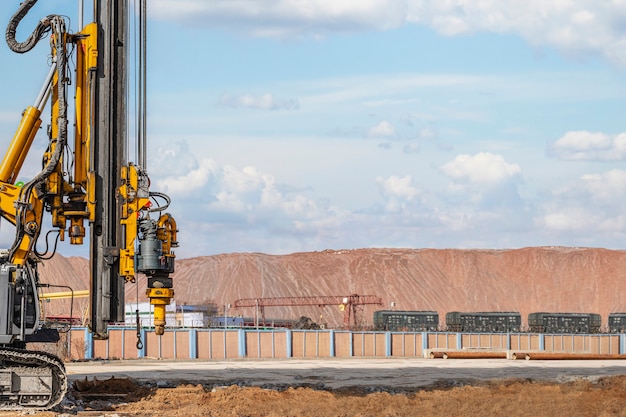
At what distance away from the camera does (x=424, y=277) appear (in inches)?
6156

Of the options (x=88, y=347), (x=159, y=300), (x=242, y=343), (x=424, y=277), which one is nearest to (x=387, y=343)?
(x=242, y=343)

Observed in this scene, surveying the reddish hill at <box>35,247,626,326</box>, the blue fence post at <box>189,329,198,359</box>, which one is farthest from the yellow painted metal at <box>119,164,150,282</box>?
the reddish hill at <box>35,247,626,326</box>

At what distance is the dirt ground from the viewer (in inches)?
836

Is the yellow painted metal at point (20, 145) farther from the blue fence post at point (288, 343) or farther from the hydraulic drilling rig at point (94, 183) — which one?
the blue fence post at point (288, 343)

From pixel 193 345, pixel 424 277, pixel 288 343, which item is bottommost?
pixel 288 343

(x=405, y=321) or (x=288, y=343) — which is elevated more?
(x=288, y=343)

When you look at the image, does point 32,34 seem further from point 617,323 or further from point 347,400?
point 617,323

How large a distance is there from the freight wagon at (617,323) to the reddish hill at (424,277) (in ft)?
157

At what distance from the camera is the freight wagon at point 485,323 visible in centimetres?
9419

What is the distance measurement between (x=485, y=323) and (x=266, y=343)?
121 ft

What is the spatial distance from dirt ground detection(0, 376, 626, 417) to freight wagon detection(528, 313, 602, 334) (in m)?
71.5

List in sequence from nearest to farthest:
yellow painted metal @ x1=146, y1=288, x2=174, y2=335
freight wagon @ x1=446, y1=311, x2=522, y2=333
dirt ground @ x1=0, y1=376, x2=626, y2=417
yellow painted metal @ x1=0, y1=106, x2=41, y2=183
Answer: yellow painted metal @ x1=0, y1=106, x2=41, y2=183 < yellow painted metal @ x1=146, y1=288, x2=174, y2=335 < dirt ground @ x1=0, y1=376, x2=626, y2=417 < freight wagon @ x1=446, y1=311, x2=522, y2=333

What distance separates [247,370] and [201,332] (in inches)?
818

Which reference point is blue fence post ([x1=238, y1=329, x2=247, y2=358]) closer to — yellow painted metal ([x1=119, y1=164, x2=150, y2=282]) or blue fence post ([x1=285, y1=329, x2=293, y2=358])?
→ blue fence post ([x1=285, y1=329, x2=293, y2=358])
